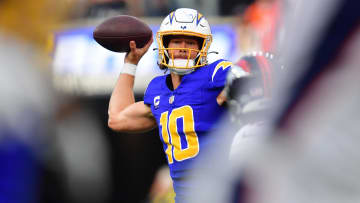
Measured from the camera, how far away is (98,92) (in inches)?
259

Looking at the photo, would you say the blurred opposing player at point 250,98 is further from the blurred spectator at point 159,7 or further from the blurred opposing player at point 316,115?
the blurred spectator at point 159,7

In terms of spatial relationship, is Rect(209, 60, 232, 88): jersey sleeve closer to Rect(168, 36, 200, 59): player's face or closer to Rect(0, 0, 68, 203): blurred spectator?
Rect(168, 36, 200, 59): player's face

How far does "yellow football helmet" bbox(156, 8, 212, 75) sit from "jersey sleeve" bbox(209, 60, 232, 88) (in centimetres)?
8

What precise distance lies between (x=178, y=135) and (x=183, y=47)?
0.38 meters

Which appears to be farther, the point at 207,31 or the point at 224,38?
the point at 224,38

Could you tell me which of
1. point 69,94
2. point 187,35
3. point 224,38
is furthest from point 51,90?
point 187,35

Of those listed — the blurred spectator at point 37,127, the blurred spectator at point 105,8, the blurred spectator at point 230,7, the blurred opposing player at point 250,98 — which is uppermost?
the blurred opposing player at point 250,98

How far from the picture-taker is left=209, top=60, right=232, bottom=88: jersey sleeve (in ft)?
8.40

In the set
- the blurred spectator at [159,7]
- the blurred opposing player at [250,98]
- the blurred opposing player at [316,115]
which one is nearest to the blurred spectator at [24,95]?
the blurred spectator at [159,7]

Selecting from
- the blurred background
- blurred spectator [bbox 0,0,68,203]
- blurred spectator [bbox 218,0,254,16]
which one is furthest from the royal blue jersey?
blurred spectator [bbox 218,0,254,16]

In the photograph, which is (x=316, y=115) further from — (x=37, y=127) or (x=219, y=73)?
(x=37, y=127)

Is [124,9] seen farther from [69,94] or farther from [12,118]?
[12,118]

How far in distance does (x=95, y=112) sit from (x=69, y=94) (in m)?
0.36

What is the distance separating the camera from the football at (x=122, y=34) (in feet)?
9.91
